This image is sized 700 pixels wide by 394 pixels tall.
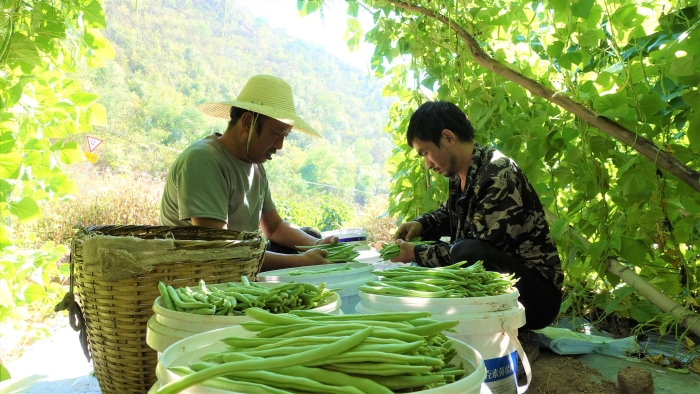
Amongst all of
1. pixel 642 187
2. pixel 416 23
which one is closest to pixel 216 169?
pixel 416 23

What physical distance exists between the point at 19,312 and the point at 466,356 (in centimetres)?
292

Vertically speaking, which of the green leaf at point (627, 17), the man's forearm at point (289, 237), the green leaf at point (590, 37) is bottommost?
the man's forearm at point (289, 237)

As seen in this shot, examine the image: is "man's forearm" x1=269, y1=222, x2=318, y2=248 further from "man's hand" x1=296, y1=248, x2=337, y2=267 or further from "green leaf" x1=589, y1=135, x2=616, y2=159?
"green leaf" x1=589, y1=135, x2=616, y2=159

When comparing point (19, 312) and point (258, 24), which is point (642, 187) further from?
point (258, 24)

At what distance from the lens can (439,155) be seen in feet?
9.66

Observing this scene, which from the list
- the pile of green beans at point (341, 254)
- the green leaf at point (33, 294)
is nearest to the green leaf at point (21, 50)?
the green leaf at point (33, 294)

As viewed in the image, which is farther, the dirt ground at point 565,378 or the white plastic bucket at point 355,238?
the white plastic bucket at point 355,238

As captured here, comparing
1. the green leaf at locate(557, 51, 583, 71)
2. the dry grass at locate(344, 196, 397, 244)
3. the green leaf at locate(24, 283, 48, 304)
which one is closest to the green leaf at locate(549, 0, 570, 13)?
the green leaf at locate(557, 51, 583, 71)

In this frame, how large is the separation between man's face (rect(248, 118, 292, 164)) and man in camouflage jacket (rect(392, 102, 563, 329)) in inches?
28.7

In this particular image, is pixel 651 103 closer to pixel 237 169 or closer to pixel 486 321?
pixel 486 321

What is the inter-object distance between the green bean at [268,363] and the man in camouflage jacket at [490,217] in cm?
176

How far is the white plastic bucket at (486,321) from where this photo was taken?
144 centimetres

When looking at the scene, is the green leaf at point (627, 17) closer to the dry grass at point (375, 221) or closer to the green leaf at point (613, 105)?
the green leaf at point (613, 105)

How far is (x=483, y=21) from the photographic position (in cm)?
327
